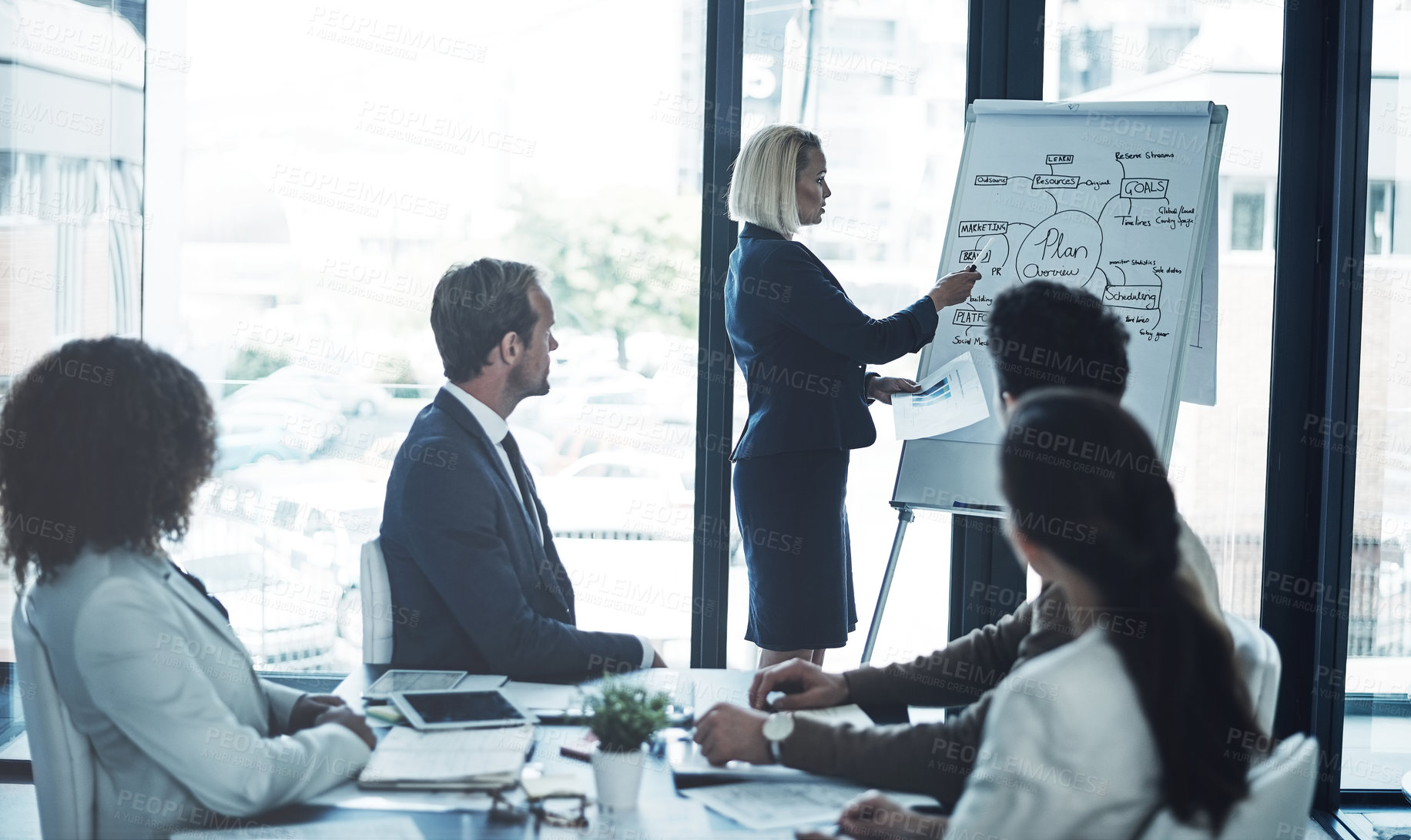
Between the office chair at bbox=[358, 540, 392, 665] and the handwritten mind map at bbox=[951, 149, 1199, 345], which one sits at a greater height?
the handwritten mind map at bbox=[951, 149, 1199, 345]

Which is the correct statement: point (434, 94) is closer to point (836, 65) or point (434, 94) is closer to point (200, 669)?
point (836, 65)

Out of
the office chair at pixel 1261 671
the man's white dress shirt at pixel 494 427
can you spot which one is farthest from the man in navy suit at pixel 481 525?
the office chair at pixel 1261 671

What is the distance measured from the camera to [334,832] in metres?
1.21

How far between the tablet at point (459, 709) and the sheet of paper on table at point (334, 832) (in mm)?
231

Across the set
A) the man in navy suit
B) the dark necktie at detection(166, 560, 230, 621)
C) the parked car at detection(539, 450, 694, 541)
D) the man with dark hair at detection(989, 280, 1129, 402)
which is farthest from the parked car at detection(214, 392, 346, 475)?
the man with dark hair at detection(989, 280, 1129, 402)

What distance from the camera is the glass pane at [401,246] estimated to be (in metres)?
3.21

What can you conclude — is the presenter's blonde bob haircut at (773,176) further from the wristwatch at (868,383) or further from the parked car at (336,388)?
the parked car at (336,388)

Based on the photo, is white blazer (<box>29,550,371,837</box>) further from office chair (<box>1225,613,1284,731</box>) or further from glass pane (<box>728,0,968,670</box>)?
glass pane (<box>728,0,968,670</box>)

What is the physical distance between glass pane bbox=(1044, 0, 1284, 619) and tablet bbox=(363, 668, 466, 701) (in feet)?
7.53

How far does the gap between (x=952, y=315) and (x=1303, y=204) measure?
1.08 meters

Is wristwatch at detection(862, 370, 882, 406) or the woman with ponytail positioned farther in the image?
wristwatch at detection(862, 370, 882, 406)

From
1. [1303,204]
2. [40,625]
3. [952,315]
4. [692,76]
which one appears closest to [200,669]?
[40,625]

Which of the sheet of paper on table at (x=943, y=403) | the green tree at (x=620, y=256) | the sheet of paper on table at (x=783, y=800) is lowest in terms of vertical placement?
the sheet of paper on table at (x=783, y=800)

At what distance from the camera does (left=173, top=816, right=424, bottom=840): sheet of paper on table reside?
1183 mm
